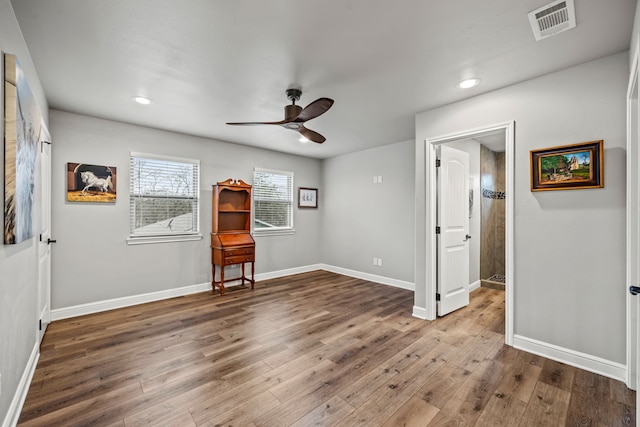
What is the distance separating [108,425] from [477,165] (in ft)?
17.7

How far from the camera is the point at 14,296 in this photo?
5.73 feet

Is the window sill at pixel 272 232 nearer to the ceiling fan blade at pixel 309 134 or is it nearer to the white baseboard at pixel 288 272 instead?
the white baseboard at pixel 288 272

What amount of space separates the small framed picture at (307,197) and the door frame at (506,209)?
3066 millimetres

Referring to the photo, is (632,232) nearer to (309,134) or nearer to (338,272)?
(309,134)

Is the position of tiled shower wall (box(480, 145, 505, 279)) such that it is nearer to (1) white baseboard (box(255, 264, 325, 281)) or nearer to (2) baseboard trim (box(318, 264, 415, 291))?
(2) baseboard trim (box(318, 264, 415, 291))

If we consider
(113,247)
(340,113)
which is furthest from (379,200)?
(113,247)

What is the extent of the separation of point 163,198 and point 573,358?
498cm

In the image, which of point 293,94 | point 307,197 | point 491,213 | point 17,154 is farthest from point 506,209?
point 307,197

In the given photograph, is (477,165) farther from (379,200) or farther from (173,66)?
(173,66)

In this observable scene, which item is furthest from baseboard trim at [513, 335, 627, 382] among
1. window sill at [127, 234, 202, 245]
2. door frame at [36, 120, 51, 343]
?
door frame at [36, 120, 51, 343]

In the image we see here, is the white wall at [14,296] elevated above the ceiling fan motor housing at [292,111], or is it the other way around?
the ceiling fan motor housing at [292,111]

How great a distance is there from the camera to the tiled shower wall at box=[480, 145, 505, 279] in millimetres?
4961

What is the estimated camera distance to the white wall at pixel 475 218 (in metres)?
4.55

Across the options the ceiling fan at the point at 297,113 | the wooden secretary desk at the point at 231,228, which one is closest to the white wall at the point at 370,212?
the wooden secretary desk at the point at 231,228
